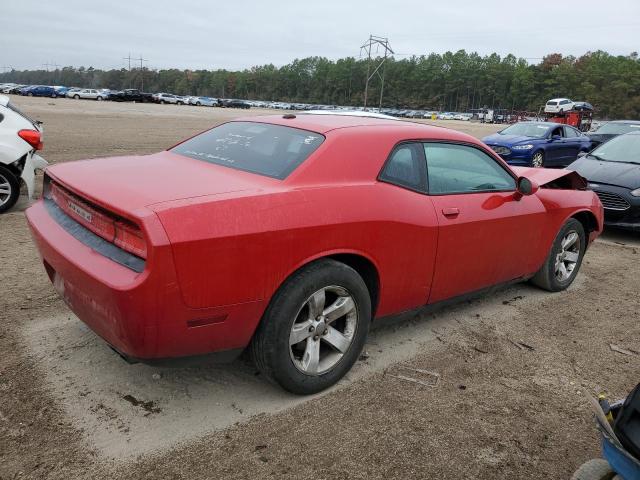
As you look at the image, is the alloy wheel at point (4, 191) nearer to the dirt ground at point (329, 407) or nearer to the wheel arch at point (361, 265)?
the dirt ground at point (329, 407)

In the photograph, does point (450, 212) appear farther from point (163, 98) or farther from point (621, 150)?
point (163, 98)

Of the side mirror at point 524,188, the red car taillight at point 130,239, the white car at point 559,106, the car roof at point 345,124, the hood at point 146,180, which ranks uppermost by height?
the white car at point 559,106

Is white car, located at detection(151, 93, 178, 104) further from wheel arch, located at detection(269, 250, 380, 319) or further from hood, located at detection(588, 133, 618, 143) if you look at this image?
wheel arch, located at detection(269, 250, 380, 319)

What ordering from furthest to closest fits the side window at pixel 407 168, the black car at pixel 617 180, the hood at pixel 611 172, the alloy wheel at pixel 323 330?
the hood at pixel 611 172 < the black car at pixel 617 180 < the side window at pixel 407 168 < the alloy wheel at pixel 323 330

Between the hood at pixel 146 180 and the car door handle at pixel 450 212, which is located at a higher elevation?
the hood at pixel 146 180

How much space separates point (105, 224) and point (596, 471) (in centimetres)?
Result: 247

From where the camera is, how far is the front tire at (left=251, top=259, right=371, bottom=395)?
277 cm

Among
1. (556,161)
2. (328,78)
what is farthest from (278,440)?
(328,78)

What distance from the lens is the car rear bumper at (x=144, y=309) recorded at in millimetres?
2338

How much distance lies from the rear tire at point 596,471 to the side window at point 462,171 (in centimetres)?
188

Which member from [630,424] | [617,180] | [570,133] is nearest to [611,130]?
[570,133]

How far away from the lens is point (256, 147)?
11.4 feet

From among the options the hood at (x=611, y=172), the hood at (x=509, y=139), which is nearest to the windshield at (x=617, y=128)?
the hood at (x=509, y=139)

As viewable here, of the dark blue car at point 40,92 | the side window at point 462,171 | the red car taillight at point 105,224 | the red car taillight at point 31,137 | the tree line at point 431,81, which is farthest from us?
the tree line at point 431,81
